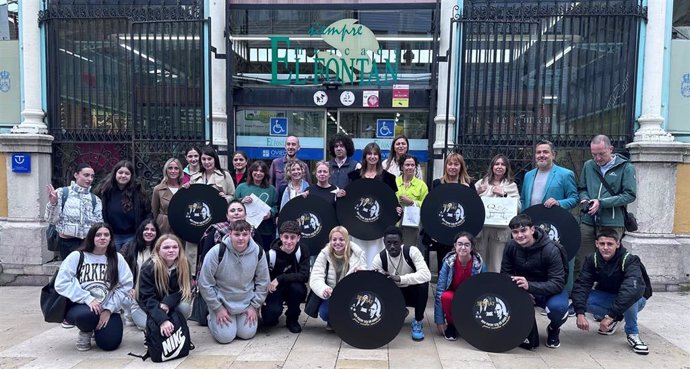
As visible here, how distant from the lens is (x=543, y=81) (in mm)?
7035

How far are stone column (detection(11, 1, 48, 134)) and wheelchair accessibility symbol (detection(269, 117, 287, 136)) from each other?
3.38 m

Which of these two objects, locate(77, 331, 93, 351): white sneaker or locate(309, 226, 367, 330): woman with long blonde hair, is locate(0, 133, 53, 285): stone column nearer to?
locate(77, 331, 93, 351): white sneaker

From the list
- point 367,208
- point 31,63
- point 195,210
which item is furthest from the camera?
point 31,63

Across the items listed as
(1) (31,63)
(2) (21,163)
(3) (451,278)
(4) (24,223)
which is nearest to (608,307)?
(3) (451,278)

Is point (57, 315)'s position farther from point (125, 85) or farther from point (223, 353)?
point (125, 85)

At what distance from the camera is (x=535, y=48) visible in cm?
702

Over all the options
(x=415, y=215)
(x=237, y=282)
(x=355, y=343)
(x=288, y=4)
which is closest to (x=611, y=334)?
(x=415, y=215)

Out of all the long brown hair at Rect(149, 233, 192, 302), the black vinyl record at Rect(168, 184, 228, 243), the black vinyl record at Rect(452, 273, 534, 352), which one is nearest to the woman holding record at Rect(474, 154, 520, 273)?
the black vinyl record at Rect(452, 273, 534, 352)

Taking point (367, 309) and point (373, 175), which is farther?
point (373, 175)

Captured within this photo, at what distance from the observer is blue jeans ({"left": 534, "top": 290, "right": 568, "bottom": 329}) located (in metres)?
4.52

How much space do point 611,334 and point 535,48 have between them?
159 inches

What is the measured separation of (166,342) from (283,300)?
1.24m

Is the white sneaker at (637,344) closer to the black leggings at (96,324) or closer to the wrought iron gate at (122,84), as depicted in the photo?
the black leggings at (96,324)

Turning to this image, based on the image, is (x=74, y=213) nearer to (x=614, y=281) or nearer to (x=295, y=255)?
(x=295, y=255)
